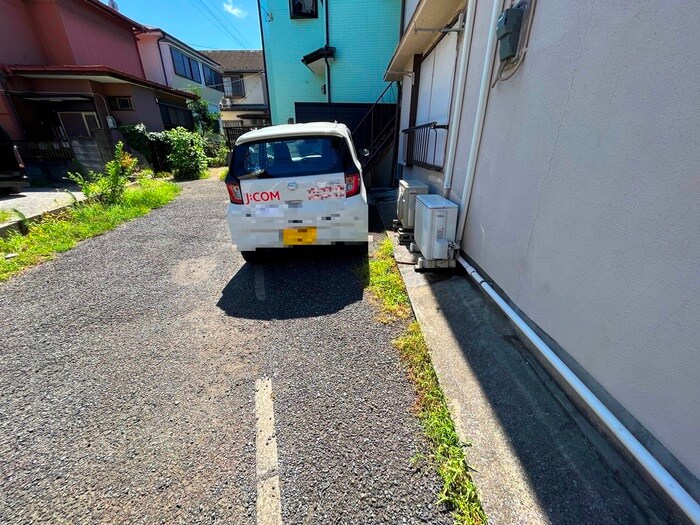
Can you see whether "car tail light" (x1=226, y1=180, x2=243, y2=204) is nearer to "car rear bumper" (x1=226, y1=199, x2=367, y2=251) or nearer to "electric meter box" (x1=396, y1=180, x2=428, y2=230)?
"car rear bumper" (x1=226, y1=199, x2=367, y2=251)

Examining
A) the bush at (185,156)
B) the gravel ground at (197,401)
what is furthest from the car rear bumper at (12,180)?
the gravel ground at (197,401)

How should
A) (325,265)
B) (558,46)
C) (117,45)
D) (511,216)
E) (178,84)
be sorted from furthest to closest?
(178,84), (117,45), (325,265), (511,216), (558,46)

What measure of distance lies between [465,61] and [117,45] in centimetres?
1806

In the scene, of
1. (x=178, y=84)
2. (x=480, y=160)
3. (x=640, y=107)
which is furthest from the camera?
(x=178, y=84)

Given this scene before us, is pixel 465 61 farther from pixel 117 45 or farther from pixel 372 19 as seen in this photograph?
pixel 117 45

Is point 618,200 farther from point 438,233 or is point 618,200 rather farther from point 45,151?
point 45,151

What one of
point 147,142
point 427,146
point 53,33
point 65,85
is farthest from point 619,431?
point 53,33

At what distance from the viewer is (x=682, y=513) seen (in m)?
1.17

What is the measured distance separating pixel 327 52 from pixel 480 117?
905cm

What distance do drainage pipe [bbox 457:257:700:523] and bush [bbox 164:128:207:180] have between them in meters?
12.0

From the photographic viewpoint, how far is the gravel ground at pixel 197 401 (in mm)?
1433

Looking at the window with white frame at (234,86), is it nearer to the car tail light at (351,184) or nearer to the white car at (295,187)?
the white car at (295,187)

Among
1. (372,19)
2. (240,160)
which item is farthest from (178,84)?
(240,160)

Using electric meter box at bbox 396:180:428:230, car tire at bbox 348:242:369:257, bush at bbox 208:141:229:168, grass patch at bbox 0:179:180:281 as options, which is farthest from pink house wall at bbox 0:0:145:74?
electric meter box at bbox 396:180:428:230
